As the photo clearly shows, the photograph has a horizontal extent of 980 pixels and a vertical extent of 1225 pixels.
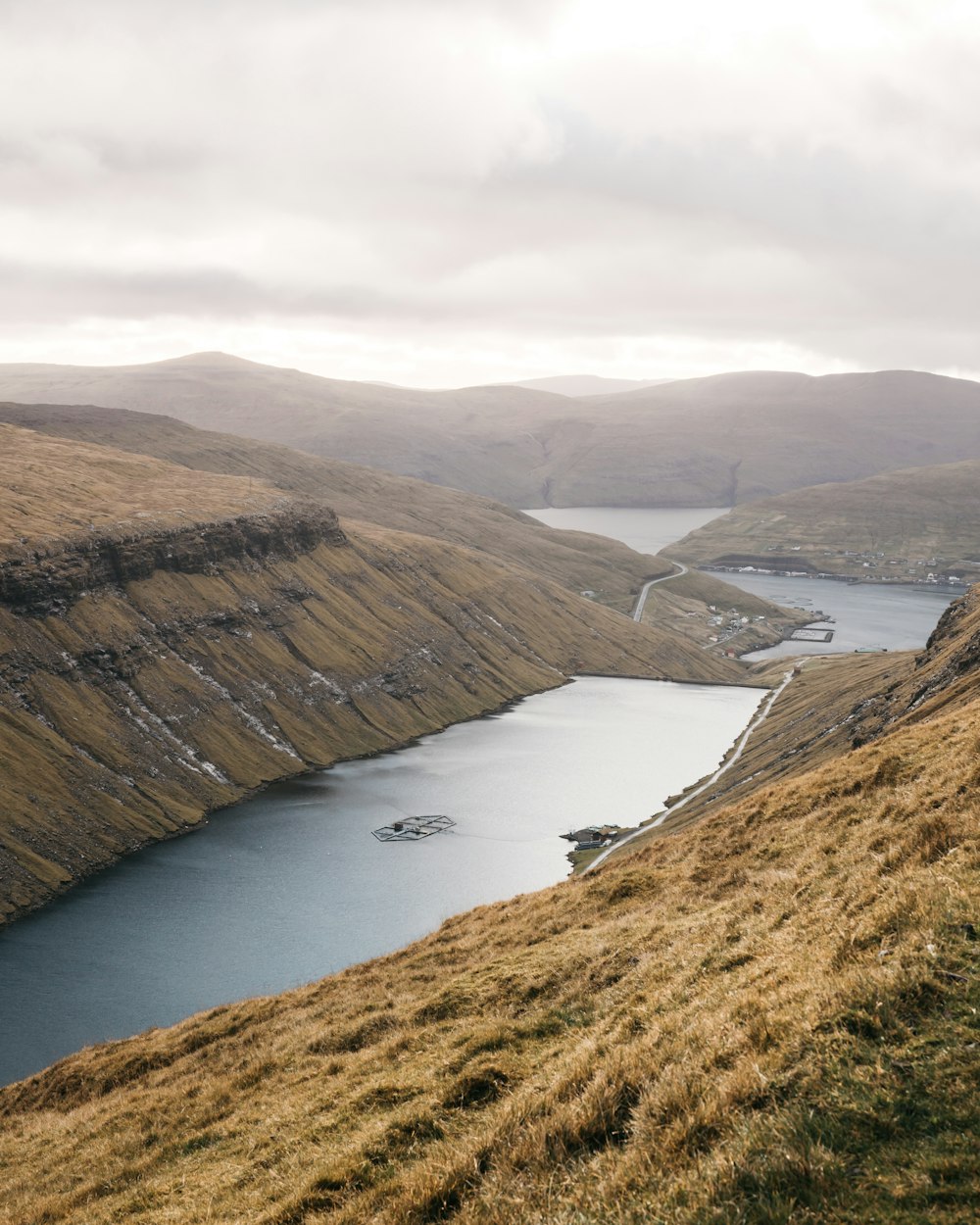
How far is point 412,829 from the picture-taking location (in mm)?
147000

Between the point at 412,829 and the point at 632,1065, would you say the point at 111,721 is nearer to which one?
the point at 412,829

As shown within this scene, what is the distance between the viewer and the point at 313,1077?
3064 cm

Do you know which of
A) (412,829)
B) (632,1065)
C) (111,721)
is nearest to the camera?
(632,1065)

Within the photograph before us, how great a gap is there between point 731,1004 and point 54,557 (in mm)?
180518

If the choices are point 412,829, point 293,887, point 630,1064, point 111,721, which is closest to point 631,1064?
point 630,1064

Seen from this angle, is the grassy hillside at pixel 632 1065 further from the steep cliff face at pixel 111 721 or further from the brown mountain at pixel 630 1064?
the steep cliff face at pixel 111 721

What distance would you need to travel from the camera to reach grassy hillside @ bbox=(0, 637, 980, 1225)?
14.6 meters

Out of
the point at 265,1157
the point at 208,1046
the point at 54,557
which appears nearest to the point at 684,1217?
the point at 265,1157

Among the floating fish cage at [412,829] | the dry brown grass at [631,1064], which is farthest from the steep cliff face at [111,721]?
the dry brown grass at [631,1064]

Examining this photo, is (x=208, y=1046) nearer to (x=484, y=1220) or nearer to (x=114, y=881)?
(x=484, y=1220)

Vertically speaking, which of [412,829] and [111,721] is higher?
[111,721]

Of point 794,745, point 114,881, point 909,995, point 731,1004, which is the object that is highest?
point 909,995

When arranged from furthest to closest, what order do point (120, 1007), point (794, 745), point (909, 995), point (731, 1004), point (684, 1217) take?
point (794, 745)
point (120, 1007)
point (731, 1004)
point (909, 995)
point (684, 1217)

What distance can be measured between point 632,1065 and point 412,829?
132 meters
